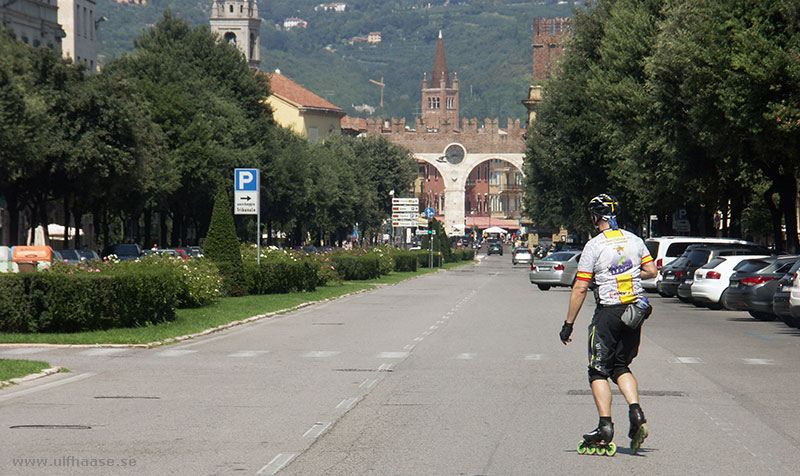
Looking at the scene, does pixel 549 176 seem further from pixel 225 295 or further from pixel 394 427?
pixel 394 427

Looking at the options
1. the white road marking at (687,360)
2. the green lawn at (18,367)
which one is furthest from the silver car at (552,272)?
the green lawn at (18,367)

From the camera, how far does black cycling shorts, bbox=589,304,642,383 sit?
873 centimetres

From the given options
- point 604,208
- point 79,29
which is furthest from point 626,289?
point 79,29

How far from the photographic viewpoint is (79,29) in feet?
287

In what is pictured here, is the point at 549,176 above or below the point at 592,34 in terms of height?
below

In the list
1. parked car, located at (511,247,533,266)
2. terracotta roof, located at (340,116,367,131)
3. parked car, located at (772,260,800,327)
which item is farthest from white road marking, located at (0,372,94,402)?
terracotta roof, located at (340,116,367,131)

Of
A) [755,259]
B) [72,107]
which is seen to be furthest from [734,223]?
[72,107]

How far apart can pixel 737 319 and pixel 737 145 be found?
28.7 ft

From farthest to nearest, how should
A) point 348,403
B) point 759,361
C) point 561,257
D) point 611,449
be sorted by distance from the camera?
point 561,257 < point 759,361 < point 348,403 < point 611,449

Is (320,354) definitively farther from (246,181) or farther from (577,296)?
(246,181)

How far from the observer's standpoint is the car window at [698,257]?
32219mm

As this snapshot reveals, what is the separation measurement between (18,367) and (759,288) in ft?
52.1

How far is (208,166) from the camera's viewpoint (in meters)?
59.1

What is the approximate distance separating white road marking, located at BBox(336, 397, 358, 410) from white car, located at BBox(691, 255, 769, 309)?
18.3m
